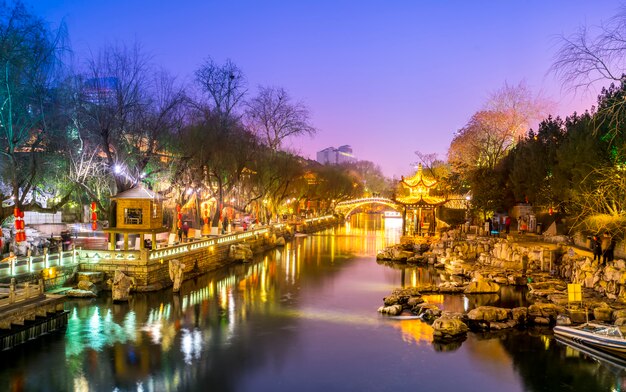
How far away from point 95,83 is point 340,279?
19.2 meters

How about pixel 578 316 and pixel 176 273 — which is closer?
pixel 578 316

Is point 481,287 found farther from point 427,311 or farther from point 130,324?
point 130,324

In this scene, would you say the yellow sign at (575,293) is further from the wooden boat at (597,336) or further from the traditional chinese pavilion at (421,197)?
the traditional chinese pavilion at (421,197)

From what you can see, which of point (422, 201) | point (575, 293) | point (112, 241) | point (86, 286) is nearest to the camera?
point (575, 293)

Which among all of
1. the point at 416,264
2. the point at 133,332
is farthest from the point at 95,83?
the point at 416,264

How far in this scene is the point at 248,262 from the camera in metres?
39.3

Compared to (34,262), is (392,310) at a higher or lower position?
lower

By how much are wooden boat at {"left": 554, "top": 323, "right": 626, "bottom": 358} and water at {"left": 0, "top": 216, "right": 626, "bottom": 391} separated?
72 cm

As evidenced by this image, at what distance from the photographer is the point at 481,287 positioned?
94.0 feet

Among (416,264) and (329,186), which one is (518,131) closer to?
(416,264)

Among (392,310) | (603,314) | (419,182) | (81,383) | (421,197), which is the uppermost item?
(419,182)

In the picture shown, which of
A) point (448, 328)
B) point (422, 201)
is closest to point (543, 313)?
point (448, 328)

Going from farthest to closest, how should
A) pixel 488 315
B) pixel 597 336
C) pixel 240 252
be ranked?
pixel 240 252, pixel 488 315, pixel 597 336

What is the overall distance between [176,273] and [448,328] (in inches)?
576
